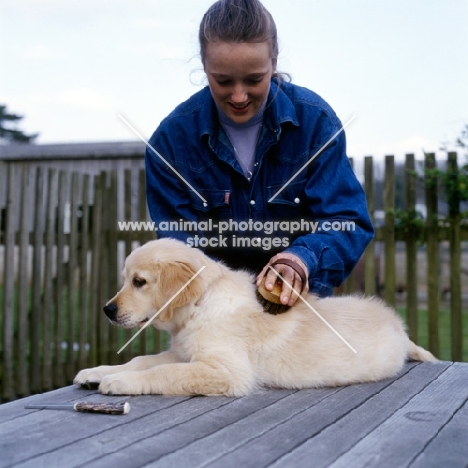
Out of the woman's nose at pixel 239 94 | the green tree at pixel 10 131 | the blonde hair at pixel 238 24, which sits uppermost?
the green tree at pixel 10 131

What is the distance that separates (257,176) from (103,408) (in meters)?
1.73

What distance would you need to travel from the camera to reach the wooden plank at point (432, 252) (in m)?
5.98

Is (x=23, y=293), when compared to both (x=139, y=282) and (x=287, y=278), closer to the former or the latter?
(x=139, y=282)

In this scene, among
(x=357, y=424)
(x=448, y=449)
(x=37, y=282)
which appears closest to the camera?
(x=448, y=449)

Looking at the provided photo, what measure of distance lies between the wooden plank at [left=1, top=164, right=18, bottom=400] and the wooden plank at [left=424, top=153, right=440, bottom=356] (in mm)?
3815

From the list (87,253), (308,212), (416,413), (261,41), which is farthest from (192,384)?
(87,253)

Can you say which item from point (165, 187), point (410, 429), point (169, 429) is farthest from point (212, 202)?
point (410, 429)

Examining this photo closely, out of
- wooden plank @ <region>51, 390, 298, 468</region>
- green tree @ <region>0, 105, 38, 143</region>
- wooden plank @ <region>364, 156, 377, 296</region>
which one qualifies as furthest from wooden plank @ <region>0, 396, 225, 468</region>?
green tree @ <region>0, 105, 38, 143</region>

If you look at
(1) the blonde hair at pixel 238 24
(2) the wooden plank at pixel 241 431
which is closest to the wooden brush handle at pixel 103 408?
(2) the wooden plank at pixel 241 431

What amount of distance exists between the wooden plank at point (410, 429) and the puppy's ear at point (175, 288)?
1.06 metres

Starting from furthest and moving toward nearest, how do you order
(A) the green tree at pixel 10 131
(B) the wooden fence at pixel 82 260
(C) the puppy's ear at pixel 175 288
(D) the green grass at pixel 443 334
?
1. (A) the green tree at pixel 10 131
2. (D) the green grass at pixel 443 334
3. (B) the wooden fence at pixel 82 260
4. (C) the puppy's ear at pixel 175 288

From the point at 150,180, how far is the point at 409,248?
10.1ft

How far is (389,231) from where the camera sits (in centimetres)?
614

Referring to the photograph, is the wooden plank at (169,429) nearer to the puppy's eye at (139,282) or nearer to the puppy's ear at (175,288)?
the puppy's ear at (175,288)
